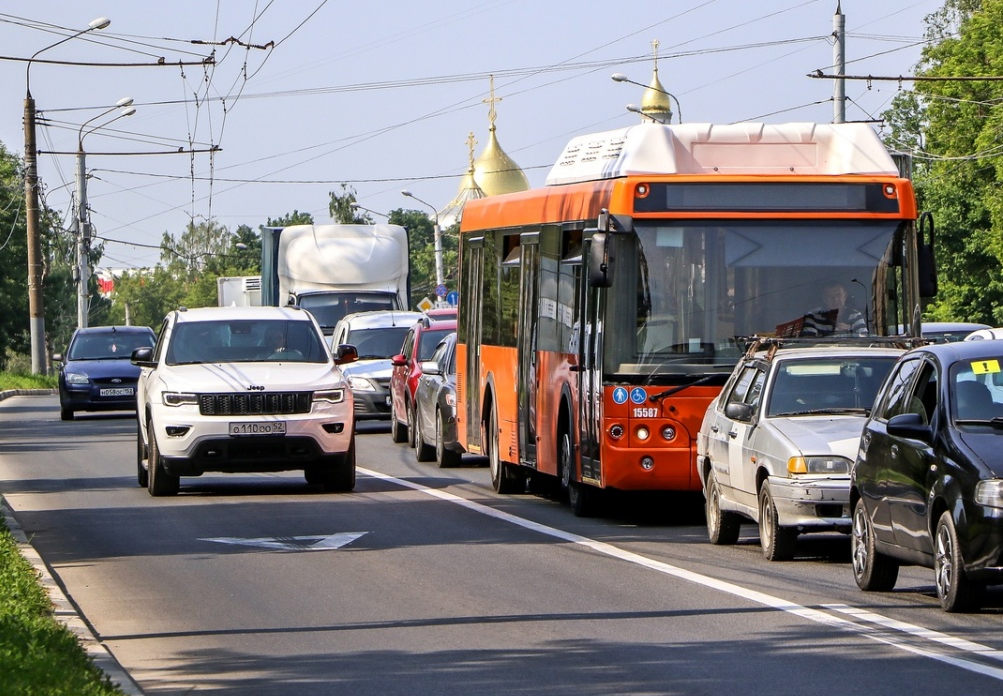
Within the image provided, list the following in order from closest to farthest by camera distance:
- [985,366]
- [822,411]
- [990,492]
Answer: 1. [990,492]
2. [985,366]
3. [822,411]

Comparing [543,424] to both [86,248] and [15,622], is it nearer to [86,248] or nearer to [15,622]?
[15,622]

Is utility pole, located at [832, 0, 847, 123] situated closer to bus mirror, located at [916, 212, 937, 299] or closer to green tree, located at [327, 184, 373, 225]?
bus mirror, located at [916, 212, 937, 299]

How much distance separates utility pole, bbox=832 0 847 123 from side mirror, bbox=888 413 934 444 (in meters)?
24.4

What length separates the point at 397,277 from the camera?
40375 mm

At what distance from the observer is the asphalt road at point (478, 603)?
845 centimetres

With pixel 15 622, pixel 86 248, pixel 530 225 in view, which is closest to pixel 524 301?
pixel 530 225

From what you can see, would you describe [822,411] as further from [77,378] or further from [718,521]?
[77,378]

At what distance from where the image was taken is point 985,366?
10500 millimetres

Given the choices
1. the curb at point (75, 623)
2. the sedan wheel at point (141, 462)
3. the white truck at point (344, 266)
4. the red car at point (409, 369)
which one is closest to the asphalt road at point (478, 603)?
the curb at point (75, 623)

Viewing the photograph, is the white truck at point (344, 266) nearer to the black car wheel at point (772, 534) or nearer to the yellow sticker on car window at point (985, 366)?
the black car wheel at point (772, 534)

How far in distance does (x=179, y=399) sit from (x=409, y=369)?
362 inches

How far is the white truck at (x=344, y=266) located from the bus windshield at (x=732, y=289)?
978 inches

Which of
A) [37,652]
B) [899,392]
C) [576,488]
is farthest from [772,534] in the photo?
[37,652]

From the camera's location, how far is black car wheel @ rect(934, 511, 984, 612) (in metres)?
9.82
